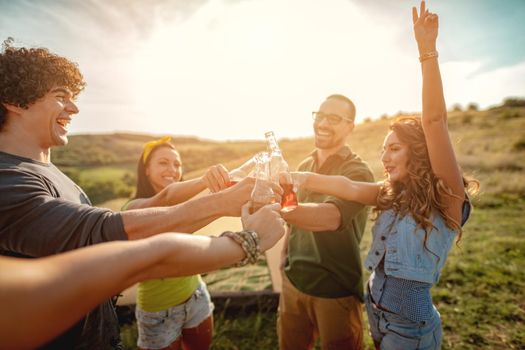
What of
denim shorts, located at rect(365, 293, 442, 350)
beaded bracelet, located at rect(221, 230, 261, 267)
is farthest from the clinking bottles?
denim shorts, located at rect(365, 293, 442, 350)

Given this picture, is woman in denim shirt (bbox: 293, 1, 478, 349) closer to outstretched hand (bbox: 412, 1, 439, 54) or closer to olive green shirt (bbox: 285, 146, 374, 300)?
outstretched hand (bbox: 412, 1, 439, 54)

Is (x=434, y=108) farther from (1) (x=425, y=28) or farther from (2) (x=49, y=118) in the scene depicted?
(2) (x=49, y=118)

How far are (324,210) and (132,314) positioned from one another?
4385mm

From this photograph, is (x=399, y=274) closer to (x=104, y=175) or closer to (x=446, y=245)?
(x=446, y=245)

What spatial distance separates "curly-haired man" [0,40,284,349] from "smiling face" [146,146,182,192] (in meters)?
1.31

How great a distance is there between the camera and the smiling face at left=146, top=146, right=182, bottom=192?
142 inches

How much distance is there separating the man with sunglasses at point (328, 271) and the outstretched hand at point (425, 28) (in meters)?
1.31

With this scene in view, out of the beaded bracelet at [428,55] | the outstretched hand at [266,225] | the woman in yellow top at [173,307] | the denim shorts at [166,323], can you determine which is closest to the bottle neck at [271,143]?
the woman in yellow top at [173,307]

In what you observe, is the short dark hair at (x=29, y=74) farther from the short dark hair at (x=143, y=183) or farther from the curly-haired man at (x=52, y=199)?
the short dark hair at (x=143, y=183)

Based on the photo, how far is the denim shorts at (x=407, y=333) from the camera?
2271 mm

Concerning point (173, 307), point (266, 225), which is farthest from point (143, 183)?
point (266, 225)

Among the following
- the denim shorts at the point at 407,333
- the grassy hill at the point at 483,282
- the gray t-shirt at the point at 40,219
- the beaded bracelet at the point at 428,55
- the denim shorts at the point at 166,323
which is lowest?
the grassy hill at the point at 483,282

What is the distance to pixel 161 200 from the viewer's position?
3.07 meters

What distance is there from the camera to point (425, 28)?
217cm
